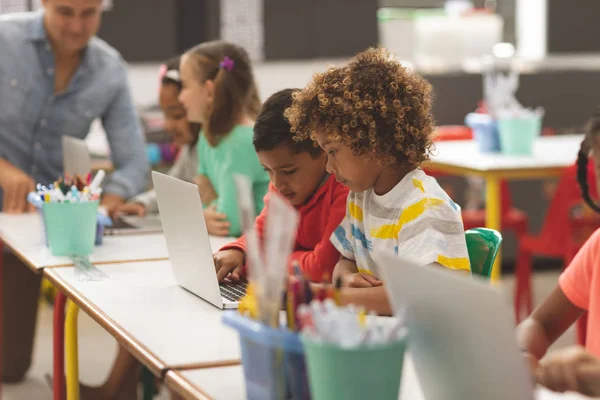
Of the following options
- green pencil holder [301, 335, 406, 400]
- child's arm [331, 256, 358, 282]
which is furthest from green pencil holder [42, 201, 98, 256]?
green pencil holder [301, 335, 406, 400]

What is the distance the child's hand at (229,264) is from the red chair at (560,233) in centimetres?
208

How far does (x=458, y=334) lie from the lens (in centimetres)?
95

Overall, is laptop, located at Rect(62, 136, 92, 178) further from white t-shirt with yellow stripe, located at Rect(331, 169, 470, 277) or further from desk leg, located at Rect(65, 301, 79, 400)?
white t-shirt with yellow stripe, located at Rect(331, 169, 470, 277)

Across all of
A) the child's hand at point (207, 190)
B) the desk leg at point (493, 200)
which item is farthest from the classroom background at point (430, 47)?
the child's hand at point (207, 190)

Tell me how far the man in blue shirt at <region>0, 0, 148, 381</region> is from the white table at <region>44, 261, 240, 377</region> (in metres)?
1.09

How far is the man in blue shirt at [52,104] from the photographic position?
124 inches

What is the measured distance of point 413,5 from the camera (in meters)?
5.79

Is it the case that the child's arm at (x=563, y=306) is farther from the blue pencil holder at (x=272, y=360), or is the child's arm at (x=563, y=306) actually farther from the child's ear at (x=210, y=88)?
the child's ear at (x=210, y=88)

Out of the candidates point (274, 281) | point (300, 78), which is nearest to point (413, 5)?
point (300, 78)

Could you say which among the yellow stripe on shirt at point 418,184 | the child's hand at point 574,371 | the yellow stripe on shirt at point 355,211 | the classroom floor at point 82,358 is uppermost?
the yellow stripe on shirt at point 418,184

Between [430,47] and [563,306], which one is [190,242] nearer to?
[563,306]

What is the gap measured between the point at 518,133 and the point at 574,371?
9.62 ft

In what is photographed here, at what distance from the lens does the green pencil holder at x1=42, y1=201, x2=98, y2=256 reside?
2.20m

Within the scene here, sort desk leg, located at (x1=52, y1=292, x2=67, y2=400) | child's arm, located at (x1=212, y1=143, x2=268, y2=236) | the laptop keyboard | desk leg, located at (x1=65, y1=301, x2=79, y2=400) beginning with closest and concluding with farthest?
the laptop keyboard
desk leg, located at (x1=65, y1=301, x2=79, y2=400)
desk leg, located at (x1=52, y1=292, x2=67, y2=400)
child's arm, located at (x1=212, y1=143, x2=268, y2=236)
